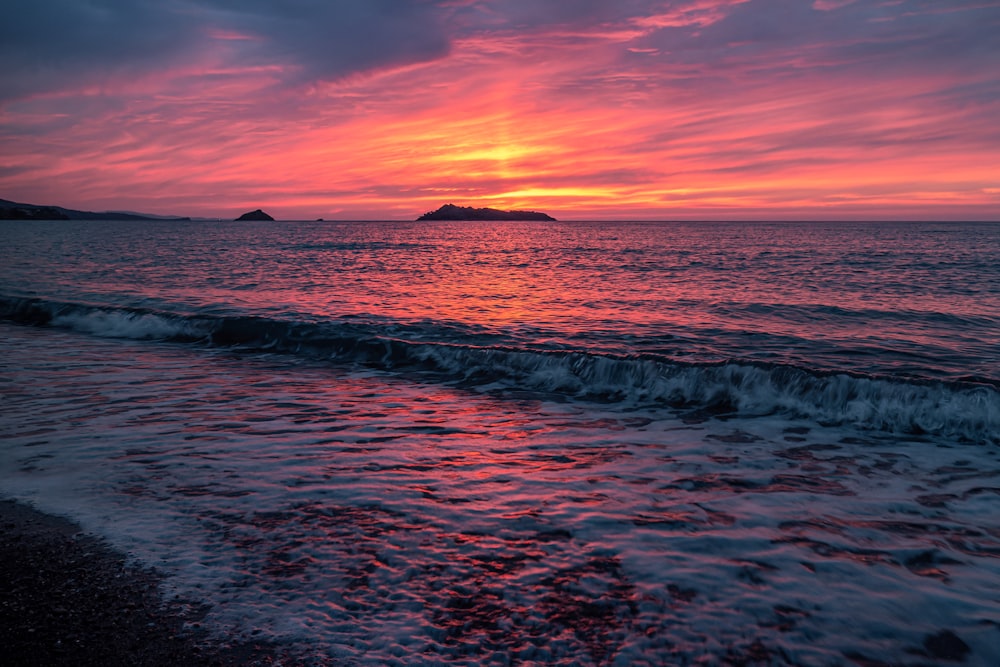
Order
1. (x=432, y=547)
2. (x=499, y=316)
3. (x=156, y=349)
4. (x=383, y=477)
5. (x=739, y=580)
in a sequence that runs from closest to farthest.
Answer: (x=739, y=580), (x=432, y=547), (x=383, y=477), (x=156, y=349), (x=499, y=316)

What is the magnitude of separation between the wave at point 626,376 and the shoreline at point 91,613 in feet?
26.2

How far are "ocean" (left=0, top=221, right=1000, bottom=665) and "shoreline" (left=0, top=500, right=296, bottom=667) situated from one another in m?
0.18

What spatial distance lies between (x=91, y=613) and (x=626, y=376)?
9.74 meters

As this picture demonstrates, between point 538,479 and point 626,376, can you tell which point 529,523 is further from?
point 626,376

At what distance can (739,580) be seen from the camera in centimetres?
486

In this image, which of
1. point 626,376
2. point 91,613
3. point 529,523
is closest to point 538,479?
point 529,523

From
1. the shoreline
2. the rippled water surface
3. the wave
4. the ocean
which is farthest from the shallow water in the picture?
the rippled water surface

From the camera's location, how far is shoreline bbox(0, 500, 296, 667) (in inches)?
144

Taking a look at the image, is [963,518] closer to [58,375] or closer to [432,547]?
[432,547]

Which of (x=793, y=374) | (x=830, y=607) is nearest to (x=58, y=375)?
(x=830, y=607)

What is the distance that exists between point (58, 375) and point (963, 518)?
571 inches

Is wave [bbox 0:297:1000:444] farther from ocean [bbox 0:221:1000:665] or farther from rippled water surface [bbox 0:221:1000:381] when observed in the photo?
rippled water surface [bbox 0:221:1000:381]

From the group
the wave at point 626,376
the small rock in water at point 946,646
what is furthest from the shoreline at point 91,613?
the wave at point 626,376

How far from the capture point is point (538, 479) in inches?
276
